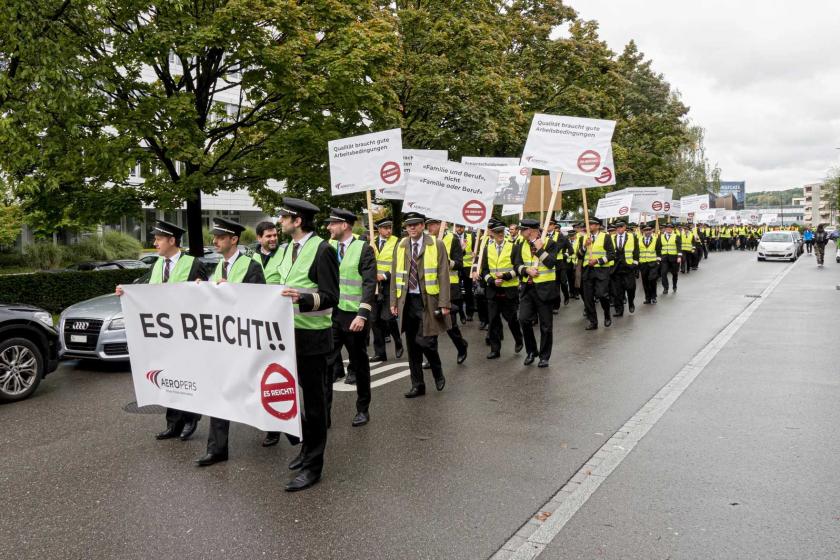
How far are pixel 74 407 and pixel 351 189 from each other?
5.06 m

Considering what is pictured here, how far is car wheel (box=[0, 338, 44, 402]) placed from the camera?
25.9ft

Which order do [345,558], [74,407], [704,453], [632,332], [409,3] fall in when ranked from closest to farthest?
[345,558]
[704,453]
[74,407]
[632,332]
[409,3]

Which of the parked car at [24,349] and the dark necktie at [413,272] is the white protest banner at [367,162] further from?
the parked car at [24,349]

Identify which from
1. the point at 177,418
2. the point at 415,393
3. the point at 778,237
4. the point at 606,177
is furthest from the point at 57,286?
the point at 778,237

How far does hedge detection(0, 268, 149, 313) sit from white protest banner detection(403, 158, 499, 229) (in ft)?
29.3

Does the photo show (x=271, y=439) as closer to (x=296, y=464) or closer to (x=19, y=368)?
(x=296, y=464)

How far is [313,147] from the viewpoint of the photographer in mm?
15992

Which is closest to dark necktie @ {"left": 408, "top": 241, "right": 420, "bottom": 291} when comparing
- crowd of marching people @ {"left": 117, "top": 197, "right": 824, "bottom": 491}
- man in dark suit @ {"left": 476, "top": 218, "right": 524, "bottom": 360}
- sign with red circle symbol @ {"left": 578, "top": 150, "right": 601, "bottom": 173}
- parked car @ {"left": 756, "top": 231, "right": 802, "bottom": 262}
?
crowd of marching people @ {"left": 117, "top": 197, "right": 824, "bottom": 491}

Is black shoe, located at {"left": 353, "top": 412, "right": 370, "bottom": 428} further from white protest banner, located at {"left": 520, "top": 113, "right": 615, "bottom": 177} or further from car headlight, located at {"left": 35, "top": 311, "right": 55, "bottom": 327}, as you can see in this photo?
white protest banner, located at {"left": 520, "top": 113, "right": 615, "bottom": 177}

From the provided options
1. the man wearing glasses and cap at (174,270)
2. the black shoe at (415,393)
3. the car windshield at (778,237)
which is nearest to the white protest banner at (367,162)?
the black shoe at (415,393)

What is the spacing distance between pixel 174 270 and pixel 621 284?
10887mm

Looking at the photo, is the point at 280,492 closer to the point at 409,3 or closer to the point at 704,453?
the point at 704,453

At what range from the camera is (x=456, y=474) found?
5184mm

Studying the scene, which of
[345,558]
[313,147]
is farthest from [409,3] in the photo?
[345,558]
